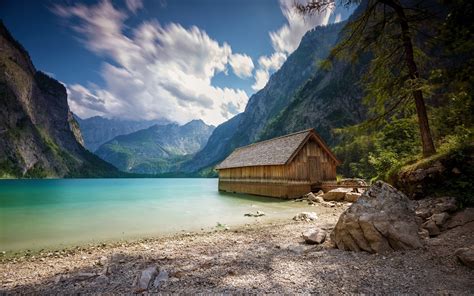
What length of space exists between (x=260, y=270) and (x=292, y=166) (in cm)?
2007

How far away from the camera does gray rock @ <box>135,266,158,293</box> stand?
17.0 feet

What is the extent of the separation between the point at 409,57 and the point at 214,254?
11.5 m

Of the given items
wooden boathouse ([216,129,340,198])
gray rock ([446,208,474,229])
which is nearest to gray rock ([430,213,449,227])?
gray rock ([446,208,474,229])

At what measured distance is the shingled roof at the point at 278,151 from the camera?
1018 inches

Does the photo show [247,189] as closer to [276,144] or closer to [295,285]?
[276,144]

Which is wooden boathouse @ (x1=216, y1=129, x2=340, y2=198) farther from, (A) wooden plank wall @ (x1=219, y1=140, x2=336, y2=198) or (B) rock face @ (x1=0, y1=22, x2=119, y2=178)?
(B) rock face @ (x1=0, y1=22, x2=119, y2=178)

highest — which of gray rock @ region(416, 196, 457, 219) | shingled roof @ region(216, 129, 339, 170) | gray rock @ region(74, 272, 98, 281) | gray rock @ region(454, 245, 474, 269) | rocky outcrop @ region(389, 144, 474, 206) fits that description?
shingled roof @ region(216, 129, 339, 170)

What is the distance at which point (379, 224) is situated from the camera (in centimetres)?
657

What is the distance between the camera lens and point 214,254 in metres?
7.83

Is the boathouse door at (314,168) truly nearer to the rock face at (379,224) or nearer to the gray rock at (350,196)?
the gray rock at (350,196)

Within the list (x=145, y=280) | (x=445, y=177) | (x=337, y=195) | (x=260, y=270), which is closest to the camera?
(x=145, y=280)

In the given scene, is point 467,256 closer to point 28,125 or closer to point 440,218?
point 440,218

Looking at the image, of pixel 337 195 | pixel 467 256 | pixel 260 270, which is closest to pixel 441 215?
pixel 467 256

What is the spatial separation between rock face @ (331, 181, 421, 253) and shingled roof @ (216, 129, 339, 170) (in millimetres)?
17419
